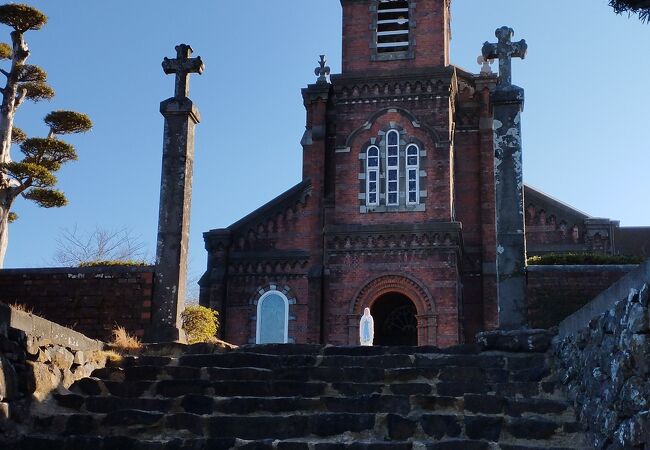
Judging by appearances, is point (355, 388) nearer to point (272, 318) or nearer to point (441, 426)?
point (441, 426)

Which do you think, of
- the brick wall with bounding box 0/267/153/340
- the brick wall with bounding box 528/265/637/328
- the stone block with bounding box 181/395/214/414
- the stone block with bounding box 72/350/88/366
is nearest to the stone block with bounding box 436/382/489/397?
the stone block with bounding box 181/395/214/414

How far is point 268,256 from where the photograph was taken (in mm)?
28781

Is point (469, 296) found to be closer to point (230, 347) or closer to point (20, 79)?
point (20, 79)

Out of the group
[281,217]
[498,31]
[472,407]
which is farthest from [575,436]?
[281,217]

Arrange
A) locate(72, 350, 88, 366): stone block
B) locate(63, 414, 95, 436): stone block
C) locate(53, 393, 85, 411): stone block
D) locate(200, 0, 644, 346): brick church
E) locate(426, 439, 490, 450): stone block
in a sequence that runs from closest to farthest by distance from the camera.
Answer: locate(426, 439, 490, 450): stone block, locate(63, 414, 95, 436): stone block, locate(53, 393, 85, 411): stone block, locate(72, 350, 88, 366): stone block, locate(200, 0, 644, 346): brick church

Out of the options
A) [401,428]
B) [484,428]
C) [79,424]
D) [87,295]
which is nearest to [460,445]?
[484,428]

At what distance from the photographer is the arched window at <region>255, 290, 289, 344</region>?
1108 inches

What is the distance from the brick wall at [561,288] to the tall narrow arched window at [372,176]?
13.5 meters

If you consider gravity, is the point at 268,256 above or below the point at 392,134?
below

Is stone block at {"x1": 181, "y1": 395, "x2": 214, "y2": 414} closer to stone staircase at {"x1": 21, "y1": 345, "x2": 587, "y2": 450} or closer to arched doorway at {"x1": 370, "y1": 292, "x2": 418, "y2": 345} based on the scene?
stone staircase at {"x1": 21, "y1": 345, "x2": 587, "y2": 450}

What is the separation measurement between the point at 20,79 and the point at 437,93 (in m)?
12.5

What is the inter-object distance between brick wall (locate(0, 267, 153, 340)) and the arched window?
1334cm

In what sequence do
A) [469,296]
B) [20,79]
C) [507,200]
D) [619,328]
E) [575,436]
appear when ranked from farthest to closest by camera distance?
[469,296]
[20,79]
[507,200]
[575,436]
[619,328]

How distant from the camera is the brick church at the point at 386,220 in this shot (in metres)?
26.8
